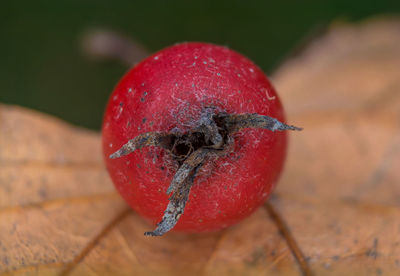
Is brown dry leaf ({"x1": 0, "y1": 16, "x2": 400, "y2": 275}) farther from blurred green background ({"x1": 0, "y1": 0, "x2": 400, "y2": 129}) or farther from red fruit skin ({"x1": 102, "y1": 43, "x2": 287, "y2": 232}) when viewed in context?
blurred green background ({"x1": 0, "y1": 0, "x2": 400, "y2": 129})

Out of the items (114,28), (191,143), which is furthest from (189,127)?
(114,28)

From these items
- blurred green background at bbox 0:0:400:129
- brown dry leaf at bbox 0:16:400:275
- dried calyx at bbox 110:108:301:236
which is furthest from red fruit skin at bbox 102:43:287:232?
blurred green background at bbox 0:0:400:129

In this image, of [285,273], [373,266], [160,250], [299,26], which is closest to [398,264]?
[373,266]

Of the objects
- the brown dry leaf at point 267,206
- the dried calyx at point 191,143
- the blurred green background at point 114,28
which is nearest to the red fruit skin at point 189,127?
the dried calyx at point 191,143

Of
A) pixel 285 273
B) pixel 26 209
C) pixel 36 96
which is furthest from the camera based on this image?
pixel 36 96

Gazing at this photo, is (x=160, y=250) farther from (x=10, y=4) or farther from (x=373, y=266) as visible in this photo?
(x=10, y=4)

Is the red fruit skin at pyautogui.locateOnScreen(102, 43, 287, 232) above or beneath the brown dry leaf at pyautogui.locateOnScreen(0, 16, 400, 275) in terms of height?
above

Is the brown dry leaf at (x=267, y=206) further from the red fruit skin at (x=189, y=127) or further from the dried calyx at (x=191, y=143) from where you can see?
the dried calyx at (x=191, y=143)
